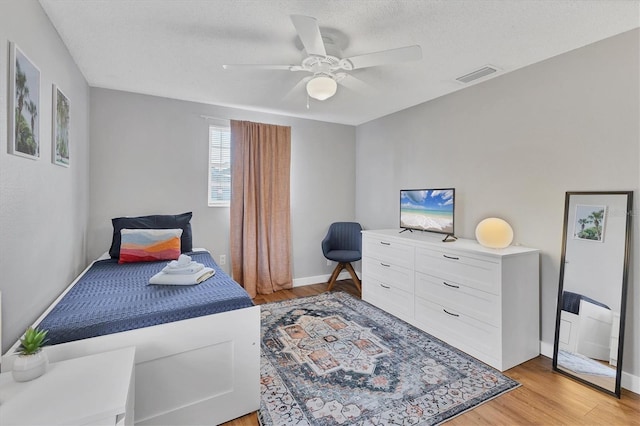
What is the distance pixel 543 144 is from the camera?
240cm

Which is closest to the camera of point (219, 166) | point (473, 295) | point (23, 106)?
point (23, 106)

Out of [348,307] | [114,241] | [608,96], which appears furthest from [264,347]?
[608,96]

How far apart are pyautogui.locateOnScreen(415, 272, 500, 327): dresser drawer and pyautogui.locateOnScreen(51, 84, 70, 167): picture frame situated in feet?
9.77

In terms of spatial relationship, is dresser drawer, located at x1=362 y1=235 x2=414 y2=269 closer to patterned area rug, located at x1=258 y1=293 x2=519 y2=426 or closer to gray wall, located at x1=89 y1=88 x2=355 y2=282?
patterned area rug, located at x1=258 y1=293 x2=519 y2=426

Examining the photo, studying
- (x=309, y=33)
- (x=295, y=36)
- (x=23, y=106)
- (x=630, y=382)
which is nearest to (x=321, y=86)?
(x=295, y=36)

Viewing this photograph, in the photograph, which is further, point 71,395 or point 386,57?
point 386,57

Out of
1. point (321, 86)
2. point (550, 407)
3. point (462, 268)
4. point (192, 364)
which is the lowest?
point (550, 407)

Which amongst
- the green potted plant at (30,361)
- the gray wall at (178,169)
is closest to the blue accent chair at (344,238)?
the gray wall at (178,169)

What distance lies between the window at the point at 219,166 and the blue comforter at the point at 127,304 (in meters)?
1.61

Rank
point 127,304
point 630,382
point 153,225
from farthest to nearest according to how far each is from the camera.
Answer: point 153,225 < point 630,382 < point 127,304

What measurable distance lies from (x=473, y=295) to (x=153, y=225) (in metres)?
3.00

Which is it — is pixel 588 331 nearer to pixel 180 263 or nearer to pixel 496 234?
pixel 496 234

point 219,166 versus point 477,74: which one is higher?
point 477,74

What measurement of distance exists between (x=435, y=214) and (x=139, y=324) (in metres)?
2.83
